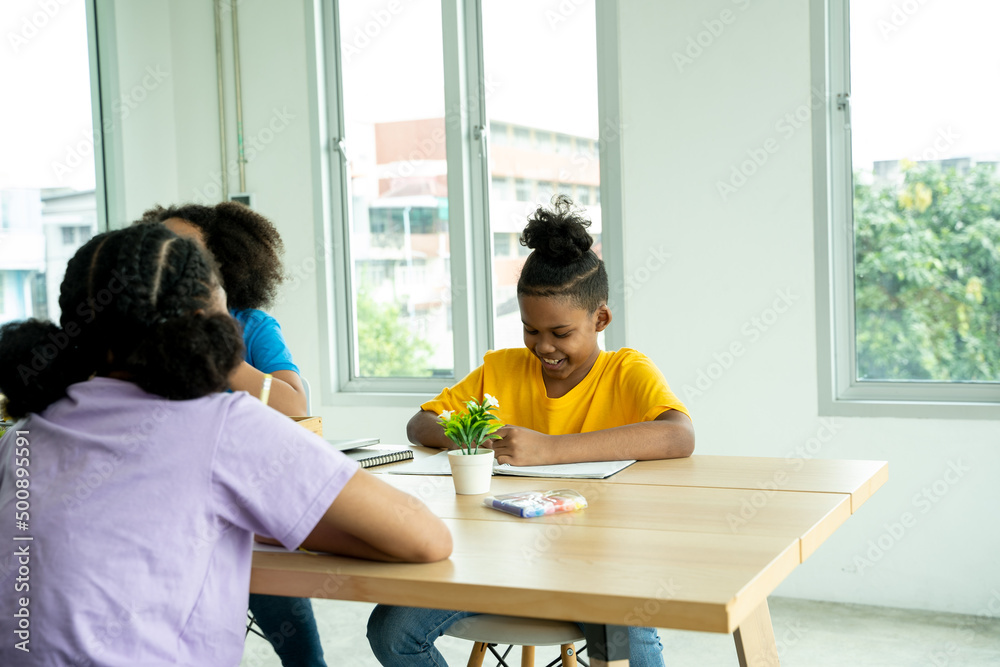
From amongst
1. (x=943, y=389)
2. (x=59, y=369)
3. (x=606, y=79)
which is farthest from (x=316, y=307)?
(x=59, y=369)

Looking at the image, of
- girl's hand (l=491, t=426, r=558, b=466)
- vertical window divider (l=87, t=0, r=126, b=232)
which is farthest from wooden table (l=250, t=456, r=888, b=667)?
vertical window divider (l=87, t=0, r=126, b=232)

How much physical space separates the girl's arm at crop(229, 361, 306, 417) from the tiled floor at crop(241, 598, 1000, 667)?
1035mm

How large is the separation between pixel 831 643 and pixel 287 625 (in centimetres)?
171

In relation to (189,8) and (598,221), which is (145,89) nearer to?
(189,8)

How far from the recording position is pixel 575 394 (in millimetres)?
2033

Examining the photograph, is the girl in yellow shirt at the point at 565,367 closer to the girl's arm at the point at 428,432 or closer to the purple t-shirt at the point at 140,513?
the girl's arm at the point at 428,432

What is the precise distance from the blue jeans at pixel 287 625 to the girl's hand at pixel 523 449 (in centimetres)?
60

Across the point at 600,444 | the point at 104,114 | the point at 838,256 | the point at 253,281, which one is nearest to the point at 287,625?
the point at 600,444

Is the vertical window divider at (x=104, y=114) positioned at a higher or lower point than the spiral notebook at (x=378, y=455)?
higher

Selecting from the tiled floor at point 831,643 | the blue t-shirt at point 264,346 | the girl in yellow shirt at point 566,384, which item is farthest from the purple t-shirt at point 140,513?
the tiled floor at point 831,643

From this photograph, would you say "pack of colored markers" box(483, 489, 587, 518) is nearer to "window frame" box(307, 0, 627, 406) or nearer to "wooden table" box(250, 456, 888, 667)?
"wooden table" box(250, 456, 888, 667)

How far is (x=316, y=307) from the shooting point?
3.92 m

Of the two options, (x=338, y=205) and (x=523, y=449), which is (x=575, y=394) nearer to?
(x=523, y=449)

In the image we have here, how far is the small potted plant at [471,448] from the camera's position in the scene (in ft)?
4.97
